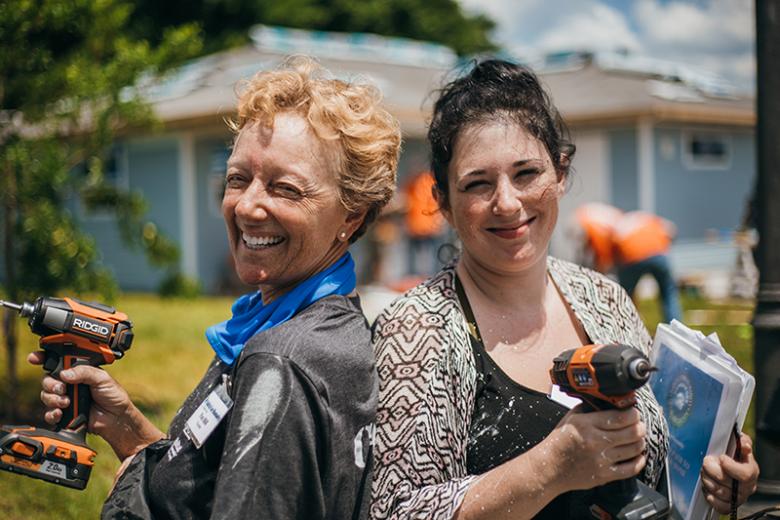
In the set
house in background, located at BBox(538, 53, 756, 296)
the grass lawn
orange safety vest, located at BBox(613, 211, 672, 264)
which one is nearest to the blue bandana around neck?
the grass lawn

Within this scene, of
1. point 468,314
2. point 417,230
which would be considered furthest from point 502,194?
point 417,230

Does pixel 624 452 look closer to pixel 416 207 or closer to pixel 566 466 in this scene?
pixel 566 466

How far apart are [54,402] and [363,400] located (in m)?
0.82

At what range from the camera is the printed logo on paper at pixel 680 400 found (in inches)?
90.7

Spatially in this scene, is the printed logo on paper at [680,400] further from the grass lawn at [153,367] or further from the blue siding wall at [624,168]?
the blue siding wall at [624,168]

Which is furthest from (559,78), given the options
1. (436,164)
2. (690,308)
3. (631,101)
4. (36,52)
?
(436,164)

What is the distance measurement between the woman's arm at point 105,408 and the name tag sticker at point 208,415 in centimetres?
42

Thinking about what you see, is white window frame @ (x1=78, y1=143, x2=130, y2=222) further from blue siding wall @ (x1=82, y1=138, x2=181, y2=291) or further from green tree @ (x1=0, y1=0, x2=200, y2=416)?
green tree @ (x1=0, y1=0, x2=200, y2=416)

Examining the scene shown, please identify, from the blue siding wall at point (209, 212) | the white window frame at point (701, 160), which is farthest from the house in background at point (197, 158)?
the white window frame at point (701, 160)

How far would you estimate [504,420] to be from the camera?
2.08m

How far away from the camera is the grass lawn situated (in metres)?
4.63

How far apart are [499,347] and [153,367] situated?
6355 millimetres

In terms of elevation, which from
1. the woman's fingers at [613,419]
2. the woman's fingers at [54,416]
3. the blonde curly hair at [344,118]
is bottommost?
the woman's fingers at [54,416]

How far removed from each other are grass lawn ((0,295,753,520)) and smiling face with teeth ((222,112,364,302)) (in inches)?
117
